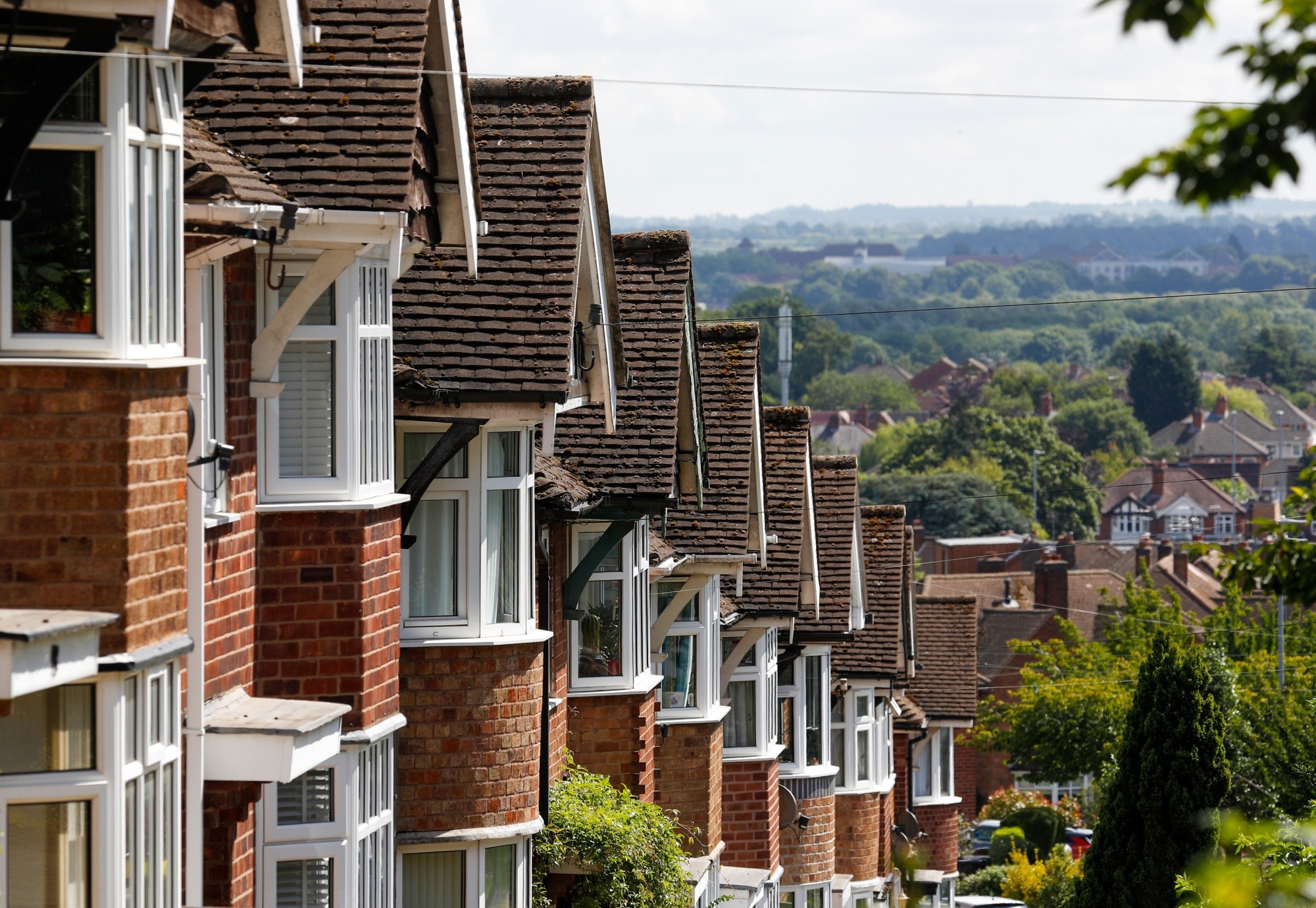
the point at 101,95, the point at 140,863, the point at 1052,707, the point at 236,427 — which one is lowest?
the point at 1052,707

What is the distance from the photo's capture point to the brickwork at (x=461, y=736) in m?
12.5

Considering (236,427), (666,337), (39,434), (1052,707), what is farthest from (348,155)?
(1052,707)

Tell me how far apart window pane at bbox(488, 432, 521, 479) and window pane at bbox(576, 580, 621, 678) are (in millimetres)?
4107

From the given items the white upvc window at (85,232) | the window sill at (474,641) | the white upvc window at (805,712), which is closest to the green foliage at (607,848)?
the window sill at (474,641)

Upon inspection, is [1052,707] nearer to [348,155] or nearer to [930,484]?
[348,155]

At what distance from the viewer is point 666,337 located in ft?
61.6

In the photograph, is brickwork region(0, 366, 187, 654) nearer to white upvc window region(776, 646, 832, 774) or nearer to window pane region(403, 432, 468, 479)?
window pane region(403, 432, 468, 479)

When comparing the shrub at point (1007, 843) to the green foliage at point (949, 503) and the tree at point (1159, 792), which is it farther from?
the green foliage at point (949, 503)

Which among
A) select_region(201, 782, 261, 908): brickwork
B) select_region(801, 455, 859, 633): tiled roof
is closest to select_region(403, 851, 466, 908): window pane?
select_region(201, 782, 261, 908): brickwork

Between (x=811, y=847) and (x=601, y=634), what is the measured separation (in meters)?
10.9

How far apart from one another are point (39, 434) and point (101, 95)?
4.06 feet

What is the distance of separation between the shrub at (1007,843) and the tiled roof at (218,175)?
168 ft

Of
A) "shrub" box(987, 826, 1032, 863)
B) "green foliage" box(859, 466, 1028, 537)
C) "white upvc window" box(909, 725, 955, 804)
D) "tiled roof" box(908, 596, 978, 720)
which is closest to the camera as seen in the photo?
"white upvc window" box(909, 725, 955, 804)

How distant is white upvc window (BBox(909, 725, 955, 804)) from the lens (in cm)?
4478
